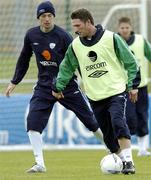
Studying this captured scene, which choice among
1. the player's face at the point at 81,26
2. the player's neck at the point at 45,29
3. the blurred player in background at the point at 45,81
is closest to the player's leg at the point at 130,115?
the blurred player in background at the point at 45,81

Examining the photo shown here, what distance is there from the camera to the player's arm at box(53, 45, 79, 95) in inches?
502

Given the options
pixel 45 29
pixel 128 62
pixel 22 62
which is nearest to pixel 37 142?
pixel 22 62

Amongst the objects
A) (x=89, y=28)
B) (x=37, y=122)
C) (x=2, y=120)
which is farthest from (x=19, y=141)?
(x=89, y=28)

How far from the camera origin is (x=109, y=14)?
70.6 feet

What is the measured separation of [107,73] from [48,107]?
5.21ft

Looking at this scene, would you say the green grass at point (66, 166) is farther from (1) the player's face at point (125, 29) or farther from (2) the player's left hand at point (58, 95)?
(1) the player's face at point (125, 29)

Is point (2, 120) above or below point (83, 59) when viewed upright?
below

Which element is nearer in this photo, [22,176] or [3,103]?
[22,176]

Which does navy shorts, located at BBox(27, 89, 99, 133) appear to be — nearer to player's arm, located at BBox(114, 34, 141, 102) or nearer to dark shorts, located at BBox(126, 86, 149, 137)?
player's arm, located at BBox(114, 34, 141, 102)

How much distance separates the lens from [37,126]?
13.4 meters

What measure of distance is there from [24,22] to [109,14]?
2093mm

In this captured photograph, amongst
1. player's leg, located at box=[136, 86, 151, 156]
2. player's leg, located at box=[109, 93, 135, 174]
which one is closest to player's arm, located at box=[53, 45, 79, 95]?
player's leg, located at box=[109, 93, 135, 174]

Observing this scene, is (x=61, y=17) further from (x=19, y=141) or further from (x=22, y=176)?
(x=22, y=176)

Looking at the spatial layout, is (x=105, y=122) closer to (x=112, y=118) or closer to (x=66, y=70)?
(x=112, y=118)
